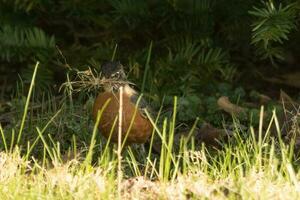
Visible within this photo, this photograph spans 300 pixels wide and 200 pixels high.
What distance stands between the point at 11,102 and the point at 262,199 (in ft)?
8.50

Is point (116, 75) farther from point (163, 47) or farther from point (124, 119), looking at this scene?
point (163, 47)

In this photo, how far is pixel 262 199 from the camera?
10.4ft

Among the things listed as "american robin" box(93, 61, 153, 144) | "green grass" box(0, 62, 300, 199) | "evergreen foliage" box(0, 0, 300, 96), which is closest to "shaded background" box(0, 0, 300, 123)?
"evergreen foliage" box(0, 0, 300, 96)

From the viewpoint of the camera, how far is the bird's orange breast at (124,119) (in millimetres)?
4199

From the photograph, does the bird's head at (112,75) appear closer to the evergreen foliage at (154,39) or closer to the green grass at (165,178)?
the green grass at (165,178)

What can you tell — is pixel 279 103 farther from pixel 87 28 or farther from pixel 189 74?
pixel 87 28

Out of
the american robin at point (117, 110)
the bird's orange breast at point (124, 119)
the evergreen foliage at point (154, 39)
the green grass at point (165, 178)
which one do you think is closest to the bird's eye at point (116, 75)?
the american robin at point (117, 110)

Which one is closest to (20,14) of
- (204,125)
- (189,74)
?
(189,74)

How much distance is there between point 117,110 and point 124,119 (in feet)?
0.19

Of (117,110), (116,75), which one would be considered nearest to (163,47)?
(116,75)

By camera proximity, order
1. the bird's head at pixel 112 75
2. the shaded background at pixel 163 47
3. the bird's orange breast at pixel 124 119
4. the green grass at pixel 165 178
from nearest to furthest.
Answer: the green grass at pixel 165 178, the bird's orange breast at pixel 124 119, the bird's head at pixel 112 75, the shaded background at pixel 163 47

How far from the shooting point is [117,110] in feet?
13.8

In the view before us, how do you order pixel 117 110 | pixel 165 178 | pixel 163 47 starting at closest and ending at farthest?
1. pixel 165 178
2. pixel 117 110
3. pixel 163 47

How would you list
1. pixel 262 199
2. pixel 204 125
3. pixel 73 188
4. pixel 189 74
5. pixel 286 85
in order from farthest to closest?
pixel 286 85 < pixel 189 74 < pixel 204 125 < pixel 73 188 < pixel 262 199
